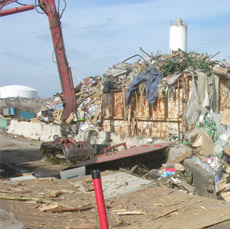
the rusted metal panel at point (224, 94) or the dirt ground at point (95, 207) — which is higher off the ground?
the rusted metal panel at point (224, 94)

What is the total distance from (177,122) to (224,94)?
2025mm

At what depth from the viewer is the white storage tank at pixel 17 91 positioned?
57000 millimetres

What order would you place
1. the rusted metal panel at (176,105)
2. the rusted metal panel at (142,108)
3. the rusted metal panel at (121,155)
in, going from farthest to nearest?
the rusted metal panel at (142,108), the rusted metal panel at (176,105), the rusted metal panel at (121,155)

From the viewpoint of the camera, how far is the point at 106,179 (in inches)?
261

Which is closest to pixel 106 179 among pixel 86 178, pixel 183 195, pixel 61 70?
pixel 86 178

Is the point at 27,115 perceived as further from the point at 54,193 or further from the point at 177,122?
the point at 54,193

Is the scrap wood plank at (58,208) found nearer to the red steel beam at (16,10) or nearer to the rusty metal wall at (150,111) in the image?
the rusty metal wall at (150,111)

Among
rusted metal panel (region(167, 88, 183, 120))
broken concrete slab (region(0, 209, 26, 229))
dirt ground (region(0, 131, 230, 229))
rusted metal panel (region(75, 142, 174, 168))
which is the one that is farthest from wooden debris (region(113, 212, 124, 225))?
rusted metal panel (region(167, 88, 183, 120))

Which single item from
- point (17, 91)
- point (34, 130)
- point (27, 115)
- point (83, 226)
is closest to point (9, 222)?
point (83, 226)

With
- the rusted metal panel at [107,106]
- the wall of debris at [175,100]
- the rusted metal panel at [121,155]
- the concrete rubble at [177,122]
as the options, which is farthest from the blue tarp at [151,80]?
the rusted metal panel at [121,155]

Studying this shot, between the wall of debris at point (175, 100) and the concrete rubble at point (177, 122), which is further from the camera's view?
the wall of debris at point (175, 100)

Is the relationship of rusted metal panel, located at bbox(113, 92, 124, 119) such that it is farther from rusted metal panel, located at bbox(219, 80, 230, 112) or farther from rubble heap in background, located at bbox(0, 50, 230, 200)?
rusted metal panel, located at bbox(219, 80, 230, 112)

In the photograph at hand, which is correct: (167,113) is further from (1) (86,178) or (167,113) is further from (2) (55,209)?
(2) (55,209)

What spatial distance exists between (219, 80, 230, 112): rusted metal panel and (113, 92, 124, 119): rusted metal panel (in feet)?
12.3
